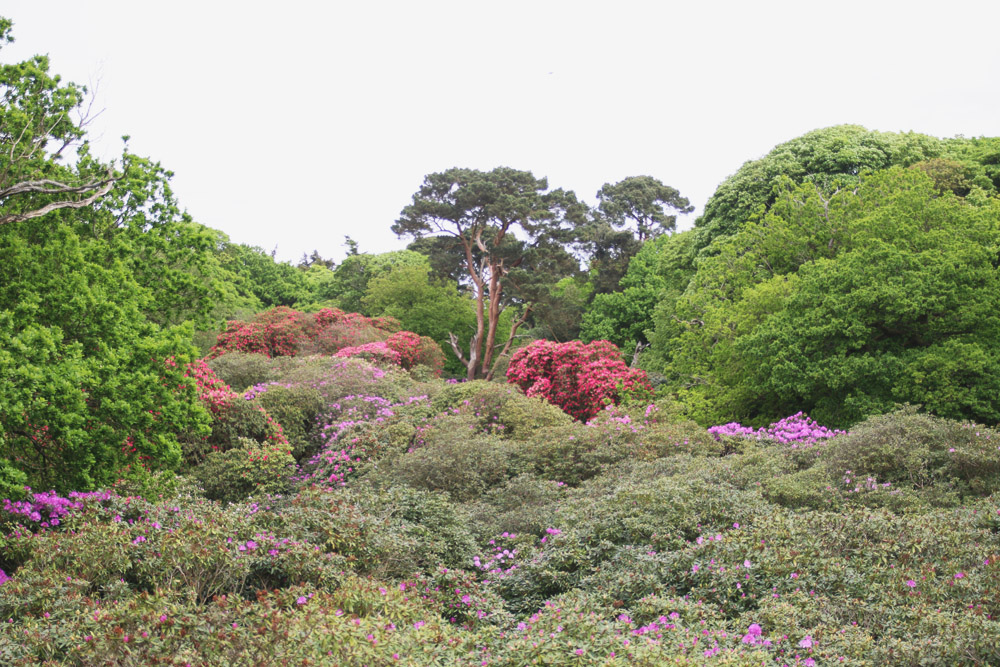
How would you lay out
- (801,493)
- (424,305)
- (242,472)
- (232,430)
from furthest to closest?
(424,305) < (232,430) < (242,472) < (801,493)

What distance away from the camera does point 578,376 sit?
1711 cm

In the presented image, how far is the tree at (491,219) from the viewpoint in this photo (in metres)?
Result: 28.9

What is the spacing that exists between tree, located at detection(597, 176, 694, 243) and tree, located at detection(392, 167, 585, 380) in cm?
1317

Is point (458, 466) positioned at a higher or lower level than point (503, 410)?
lower

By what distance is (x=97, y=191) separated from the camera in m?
7.59

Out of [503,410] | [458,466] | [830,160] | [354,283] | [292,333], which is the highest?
[830,160]

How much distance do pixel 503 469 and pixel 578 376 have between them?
26.2 feet

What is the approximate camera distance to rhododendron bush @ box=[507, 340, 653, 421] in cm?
1645

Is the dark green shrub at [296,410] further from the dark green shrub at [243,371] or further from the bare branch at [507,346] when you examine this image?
the bare branch at [507,346]

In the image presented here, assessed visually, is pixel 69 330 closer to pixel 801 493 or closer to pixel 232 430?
pixel 232 430

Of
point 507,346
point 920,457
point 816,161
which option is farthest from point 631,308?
point 920,457

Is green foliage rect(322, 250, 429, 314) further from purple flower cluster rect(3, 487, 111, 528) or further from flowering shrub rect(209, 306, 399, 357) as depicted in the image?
purple flower cluster rect(3, 487, 111, 528)

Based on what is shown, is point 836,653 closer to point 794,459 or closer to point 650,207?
point 794,459

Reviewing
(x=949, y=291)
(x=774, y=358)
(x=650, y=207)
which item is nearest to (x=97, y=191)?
(x=774, y=358)
